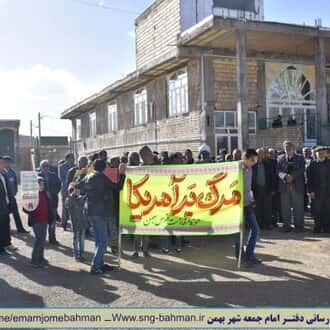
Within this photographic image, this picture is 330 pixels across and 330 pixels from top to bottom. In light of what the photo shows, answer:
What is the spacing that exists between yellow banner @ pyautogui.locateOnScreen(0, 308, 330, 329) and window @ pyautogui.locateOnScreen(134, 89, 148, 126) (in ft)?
55.7

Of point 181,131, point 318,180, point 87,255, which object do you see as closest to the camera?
point 87,255

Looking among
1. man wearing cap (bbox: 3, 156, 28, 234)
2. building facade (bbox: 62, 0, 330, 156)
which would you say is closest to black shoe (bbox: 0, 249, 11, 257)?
man wearing cap (bbox: 3, 156, 28, 234)

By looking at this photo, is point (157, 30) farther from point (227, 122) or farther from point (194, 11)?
point (227, 122)

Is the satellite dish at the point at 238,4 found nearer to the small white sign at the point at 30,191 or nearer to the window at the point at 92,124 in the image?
the window at the point at 92,124

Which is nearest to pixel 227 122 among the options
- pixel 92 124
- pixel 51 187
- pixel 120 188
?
pixel 51 187

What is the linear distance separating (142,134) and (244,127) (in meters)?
8.55

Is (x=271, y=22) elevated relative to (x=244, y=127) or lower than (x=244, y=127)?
elevated

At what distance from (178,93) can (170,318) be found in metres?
14.5

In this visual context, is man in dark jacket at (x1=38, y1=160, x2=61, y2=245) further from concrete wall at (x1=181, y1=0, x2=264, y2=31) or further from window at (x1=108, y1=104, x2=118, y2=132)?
window at (x1=108, y1=104, x2=118, y2=132)

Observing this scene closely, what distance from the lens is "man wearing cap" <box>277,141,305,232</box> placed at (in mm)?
10055

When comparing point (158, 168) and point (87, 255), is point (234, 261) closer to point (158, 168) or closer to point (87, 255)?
point (158, 168)

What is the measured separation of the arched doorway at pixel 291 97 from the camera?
59.9 feet

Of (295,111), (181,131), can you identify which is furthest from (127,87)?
(295,111)

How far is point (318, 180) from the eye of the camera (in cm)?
986
